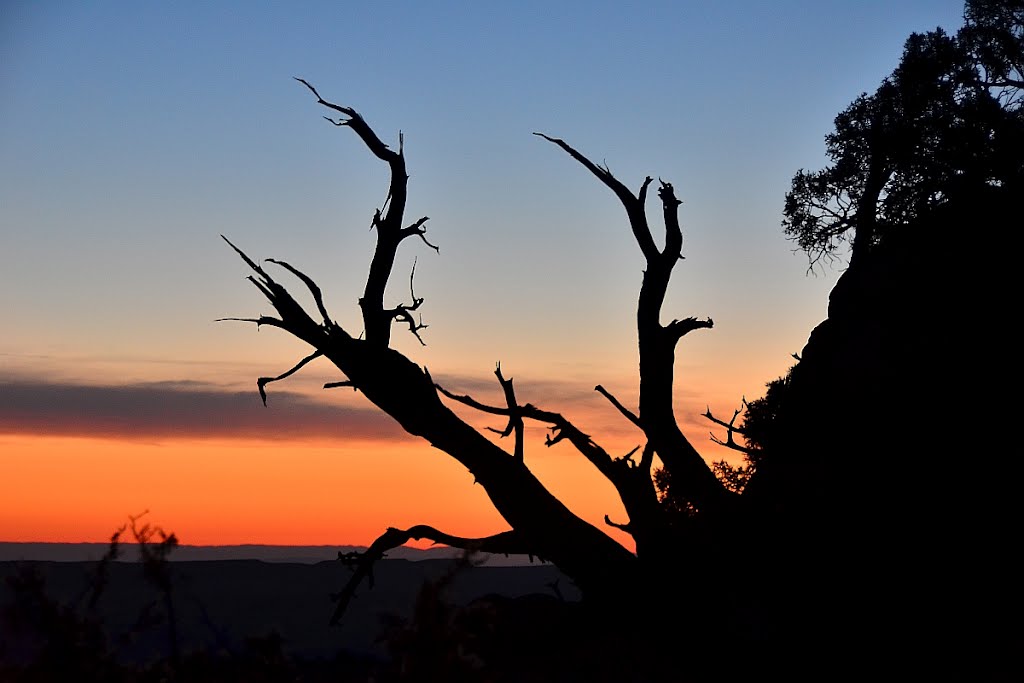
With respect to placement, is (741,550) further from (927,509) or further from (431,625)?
(431,625)

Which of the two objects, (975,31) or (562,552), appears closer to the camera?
(562,552)

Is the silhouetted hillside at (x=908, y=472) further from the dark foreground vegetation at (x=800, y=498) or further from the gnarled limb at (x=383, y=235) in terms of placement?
the gnarled limb at (x=383, y=235)

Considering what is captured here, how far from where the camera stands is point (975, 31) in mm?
22906

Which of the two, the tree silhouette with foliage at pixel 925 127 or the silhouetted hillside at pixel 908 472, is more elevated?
the tree silhouette with foliage at pixel 925 127

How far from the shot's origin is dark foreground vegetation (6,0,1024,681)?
11.0m

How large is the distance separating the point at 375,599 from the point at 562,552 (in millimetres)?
Answer: 28223

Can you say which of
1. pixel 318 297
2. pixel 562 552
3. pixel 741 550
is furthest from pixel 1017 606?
pixel 318 297

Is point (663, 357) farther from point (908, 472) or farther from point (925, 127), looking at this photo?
point (925, 127)

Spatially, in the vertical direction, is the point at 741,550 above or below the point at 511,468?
below

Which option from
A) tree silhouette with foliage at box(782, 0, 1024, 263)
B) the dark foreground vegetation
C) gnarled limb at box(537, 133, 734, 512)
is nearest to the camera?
the dark foreground vegetation

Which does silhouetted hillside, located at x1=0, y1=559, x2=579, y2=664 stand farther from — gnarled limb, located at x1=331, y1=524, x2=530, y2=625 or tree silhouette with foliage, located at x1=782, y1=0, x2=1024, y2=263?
tree silhouette with foliage, located at x1=782, y1=0, x2=1024, y2=263

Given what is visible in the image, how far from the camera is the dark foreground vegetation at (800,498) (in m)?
11.0

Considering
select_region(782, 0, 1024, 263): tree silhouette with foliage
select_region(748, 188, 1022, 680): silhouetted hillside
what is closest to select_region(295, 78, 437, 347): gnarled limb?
select_region(748, 188, 1022, 680): silhouetted hillside

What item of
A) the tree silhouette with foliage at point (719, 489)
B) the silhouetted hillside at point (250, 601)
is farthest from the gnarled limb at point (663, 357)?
the silhouetted hillside at point (250, 601)
